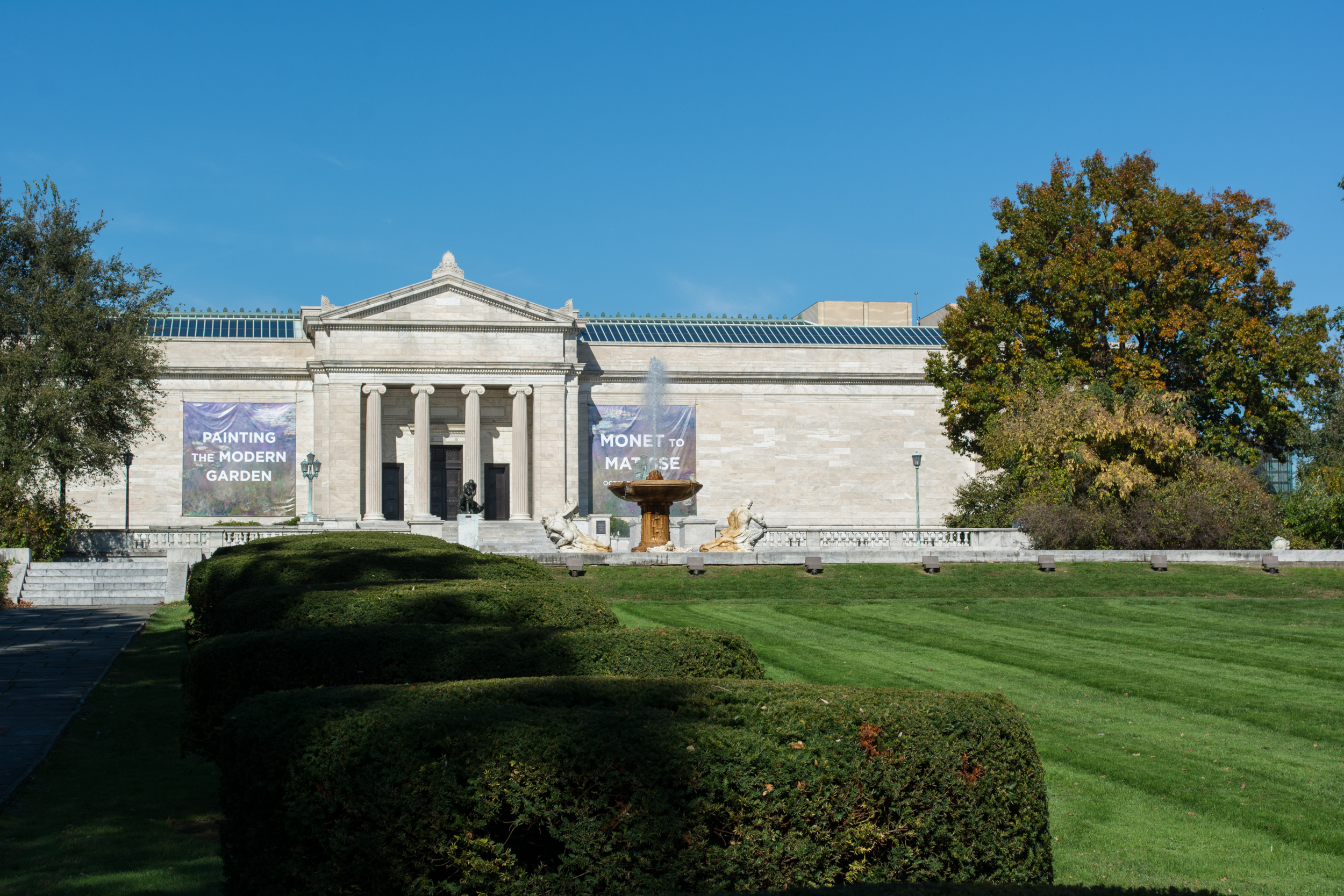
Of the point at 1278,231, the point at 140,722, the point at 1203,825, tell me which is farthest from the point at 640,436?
the point at 1203,825

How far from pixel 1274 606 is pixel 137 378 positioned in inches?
1271

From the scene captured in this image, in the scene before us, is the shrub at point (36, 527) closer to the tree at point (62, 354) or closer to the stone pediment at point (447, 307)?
the tree at point (62, 354)

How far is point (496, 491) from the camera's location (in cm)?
5309

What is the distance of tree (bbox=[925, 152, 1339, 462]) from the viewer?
38000 mm

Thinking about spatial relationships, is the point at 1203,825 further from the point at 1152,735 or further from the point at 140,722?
the point at 140,722

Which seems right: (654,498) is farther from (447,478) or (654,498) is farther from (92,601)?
(447,478)

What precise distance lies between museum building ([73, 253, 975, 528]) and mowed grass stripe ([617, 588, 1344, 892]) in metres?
27.0

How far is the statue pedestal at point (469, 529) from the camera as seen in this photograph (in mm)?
39188

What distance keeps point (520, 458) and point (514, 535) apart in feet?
24.3

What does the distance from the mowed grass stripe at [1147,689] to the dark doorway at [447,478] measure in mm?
29274

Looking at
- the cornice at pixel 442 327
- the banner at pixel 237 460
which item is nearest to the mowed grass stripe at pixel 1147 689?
the cornice at pixel 442 327

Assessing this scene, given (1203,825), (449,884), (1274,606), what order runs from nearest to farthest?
(449,884) < (1203,825) < (1274,606)

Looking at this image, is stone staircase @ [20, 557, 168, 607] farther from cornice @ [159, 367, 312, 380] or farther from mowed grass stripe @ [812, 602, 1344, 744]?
cornice @ [159, 367, 312, 380]

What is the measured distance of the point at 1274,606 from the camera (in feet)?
82.1
